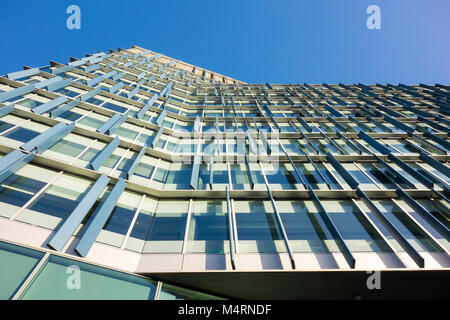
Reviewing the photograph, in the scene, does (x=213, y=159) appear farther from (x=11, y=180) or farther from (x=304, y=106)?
(x=304, y=106)

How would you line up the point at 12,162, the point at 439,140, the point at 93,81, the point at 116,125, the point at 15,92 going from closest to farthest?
the point at 12,162 → the point at 15,92 → the point at 116,125 → the point at 439,140 → the point at 93,81

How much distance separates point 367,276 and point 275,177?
6.31m

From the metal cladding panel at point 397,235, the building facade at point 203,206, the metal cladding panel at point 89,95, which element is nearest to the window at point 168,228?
the building facade at point 203,206

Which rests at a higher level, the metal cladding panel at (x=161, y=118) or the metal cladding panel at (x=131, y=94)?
the metal cladding panel at (x=131, y=94)

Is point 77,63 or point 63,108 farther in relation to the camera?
point 77,63

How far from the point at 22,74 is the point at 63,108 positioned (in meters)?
6.01

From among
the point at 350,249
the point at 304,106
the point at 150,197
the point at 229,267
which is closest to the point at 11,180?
the point at 150,197

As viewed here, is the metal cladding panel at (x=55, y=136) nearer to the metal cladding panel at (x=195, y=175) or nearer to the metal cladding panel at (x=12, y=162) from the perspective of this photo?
the metal cladding panel at (x=12, y=162)

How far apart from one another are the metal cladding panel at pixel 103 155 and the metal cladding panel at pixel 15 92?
5768 mm

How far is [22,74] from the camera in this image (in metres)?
16.5

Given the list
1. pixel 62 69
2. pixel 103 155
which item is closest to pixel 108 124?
pixel 103 155

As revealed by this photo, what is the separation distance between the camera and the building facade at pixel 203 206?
23.1 feet

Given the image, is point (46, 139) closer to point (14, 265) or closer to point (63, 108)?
→ point (63, 108)

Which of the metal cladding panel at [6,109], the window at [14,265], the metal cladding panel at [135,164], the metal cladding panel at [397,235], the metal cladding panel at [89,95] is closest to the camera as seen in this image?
the window at [14,265]
